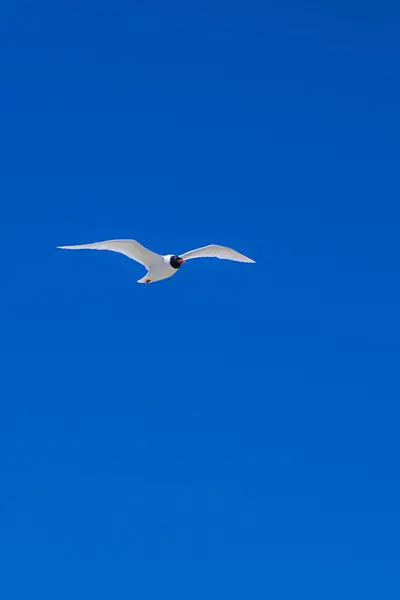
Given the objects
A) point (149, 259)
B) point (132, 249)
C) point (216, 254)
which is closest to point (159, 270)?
point (149, 259)

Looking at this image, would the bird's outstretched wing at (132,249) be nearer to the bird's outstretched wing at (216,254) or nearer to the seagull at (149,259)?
the seagull at (149,259)

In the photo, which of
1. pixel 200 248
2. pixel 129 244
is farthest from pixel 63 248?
A: pixel 200 248

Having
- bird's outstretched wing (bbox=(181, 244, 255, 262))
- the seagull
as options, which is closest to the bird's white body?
the seagull

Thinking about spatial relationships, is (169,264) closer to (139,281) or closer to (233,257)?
(139,281)

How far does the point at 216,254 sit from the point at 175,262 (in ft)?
15.8

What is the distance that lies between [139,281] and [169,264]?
5.37 feet

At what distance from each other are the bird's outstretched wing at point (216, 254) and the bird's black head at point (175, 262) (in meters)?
1.54

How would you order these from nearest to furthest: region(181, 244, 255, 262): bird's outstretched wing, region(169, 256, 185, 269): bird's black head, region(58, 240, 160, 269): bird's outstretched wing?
1. region(58, 240, 160, 269): bird's outstretched wing
2. region(169, 256, 185, 269): bird's black head
3. region(181, 244, 255, 262): bird's outstretched wing

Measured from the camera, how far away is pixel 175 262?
52.5 m

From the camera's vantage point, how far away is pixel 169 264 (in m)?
52.7

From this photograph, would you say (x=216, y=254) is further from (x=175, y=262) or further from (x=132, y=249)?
(x=132, y=249)

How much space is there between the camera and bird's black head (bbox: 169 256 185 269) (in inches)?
2068

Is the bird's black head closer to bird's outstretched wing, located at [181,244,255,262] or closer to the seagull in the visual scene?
the seagull

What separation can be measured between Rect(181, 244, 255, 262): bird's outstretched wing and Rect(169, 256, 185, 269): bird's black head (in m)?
1.54
